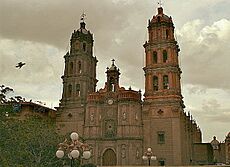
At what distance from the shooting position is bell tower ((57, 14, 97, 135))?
53.4 m

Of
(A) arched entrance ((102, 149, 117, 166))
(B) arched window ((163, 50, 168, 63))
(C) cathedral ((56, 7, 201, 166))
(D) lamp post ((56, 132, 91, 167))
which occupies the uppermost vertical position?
(B) arched window ((163, 50, 168, 63))

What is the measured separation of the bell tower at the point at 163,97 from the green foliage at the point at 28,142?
51.7 feet

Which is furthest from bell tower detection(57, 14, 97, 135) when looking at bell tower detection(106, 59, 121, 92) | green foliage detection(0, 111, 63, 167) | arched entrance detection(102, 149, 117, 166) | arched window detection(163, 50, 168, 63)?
green foliage detection(0, 111, 63, 167)

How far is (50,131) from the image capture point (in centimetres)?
3716

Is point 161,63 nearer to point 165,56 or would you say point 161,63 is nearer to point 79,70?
point 165,56

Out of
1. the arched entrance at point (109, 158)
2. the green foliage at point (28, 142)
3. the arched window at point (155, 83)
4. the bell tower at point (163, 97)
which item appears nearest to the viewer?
the green foliage at point (28, 142)

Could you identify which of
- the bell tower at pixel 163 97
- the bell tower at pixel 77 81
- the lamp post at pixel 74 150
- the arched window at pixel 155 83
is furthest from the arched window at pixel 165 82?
the lamp post at pixel 74 150

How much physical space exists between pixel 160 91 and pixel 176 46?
776 cm

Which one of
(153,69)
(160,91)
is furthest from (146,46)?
(160,91)

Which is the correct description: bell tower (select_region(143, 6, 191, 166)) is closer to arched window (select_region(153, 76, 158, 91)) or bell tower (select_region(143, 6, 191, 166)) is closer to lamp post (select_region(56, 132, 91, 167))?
arched window (select_region(153, 76, 158, 91))

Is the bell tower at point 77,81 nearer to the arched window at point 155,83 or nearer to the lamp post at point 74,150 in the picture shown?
the arched window at point 155,83

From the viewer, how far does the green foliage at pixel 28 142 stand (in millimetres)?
28859

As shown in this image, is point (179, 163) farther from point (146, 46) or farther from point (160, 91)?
point (146, 46)

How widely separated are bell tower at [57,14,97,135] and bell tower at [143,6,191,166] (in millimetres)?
9912
